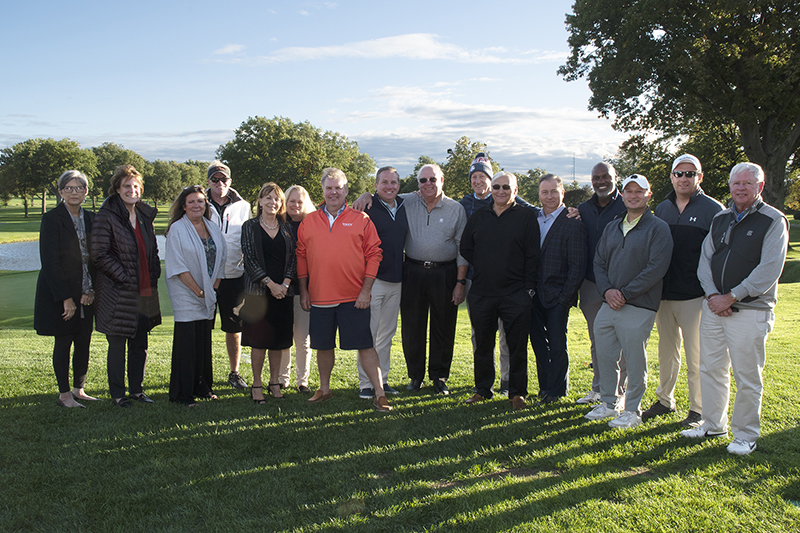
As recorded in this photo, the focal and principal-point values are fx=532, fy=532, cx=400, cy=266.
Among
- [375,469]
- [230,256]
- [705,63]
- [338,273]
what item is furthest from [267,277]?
[705,63]

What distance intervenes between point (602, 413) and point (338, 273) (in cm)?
290

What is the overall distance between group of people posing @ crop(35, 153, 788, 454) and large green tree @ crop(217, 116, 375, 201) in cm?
3964

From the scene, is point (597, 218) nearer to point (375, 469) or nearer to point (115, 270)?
point (375, 469)

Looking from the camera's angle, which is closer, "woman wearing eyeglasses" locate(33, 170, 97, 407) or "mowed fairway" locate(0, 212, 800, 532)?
"mowed fairway" locate(0, 212, 800, 532)

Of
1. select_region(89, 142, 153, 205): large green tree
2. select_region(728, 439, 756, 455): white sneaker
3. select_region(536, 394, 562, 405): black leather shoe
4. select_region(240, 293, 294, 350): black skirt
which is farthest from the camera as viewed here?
select_region(89, 142, 153, 205): large green tree

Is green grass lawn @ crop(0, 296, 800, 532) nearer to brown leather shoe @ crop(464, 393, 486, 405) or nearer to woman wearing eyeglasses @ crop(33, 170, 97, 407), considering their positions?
brown leather shoe @ crop(464, 393, 486, 405)

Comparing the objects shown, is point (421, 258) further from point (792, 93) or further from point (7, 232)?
point (7, 232)

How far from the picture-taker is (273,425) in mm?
4848

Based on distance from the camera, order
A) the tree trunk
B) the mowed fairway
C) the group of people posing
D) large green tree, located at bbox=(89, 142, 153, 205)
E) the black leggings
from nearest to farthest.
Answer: the mowed fairway, the group of people posing, the black leggings, the tree trunk, large green tree, located at bbox=(89, 142, 153, 205)

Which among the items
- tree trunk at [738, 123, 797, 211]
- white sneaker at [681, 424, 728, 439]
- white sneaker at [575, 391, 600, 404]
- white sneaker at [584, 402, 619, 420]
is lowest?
white sneaker at [575, 391, 600, 404]

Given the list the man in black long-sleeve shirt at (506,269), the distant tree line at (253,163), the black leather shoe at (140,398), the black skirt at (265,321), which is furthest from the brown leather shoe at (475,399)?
the distant tree line at (253,163)

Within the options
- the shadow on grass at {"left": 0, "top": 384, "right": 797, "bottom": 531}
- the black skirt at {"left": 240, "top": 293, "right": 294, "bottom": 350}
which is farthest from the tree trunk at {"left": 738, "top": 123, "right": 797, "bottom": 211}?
the black skirt at {"left": 240, "top": 293, "right": 294, "bottom": 350}

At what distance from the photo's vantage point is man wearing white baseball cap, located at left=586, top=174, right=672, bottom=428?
476cm

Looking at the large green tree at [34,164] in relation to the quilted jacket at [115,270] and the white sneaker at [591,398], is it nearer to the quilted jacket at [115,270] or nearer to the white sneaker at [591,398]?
the quilted jacket at [115,270]
